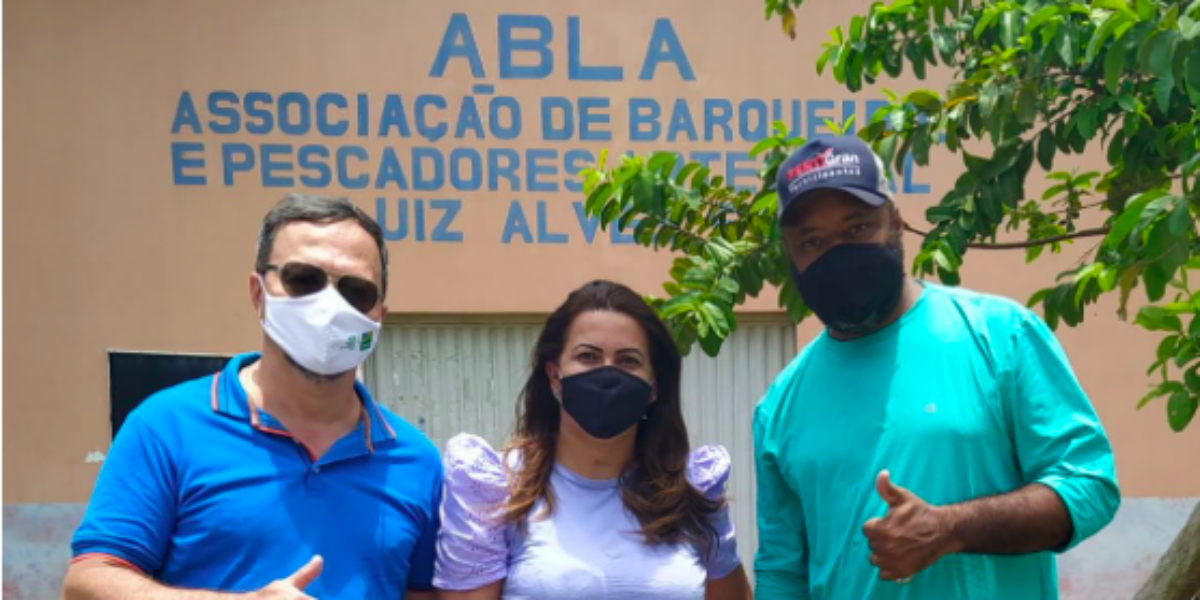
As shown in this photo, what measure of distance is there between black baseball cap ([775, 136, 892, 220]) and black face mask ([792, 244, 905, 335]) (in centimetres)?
11

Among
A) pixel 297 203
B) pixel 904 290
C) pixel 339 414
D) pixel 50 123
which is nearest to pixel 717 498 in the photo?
pixel 904 290

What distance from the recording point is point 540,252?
23.4 ft

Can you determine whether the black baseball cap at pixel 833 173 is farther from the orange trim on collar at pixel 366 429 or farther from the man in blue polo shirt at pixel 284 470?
the orange trim on collar at pixel 366 429

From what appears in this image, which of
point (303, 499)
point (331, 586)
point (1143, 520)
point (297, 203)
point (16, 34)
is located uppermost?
point (16, 34)

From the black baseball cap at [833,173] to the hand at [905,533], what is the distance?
23.5 inches

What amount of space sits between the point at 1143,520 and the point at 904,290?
517 cm

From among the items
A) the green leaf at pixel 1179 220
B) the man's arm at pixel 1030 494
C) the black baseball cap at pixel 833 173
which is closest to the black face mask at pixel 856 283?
the black baseball cap at pixel 833 173

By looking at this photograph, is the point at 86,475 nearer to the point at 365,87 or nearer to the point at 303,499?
the point at 365,87

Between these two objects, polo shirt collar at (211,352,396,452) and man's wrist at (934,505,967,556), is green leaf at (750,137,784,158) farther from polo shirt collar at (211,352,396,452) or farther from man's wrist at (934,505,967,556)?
man's wrist at (934,505,967,556)

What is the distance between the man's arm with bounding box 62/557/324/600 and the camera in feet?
8.27

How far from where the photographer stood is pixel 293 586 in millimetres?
2510

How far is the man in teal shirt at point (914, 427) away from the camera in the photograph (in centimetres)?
250

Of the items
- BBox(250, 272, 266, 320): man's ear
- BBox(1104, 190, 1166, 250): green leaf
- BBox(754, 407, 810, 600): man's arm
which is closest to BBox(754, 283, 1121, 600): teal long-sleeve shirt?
BBox(754, 407, 810, 600): man's arm

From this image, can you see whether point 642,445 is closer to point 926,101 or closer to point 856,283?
point 856,283
